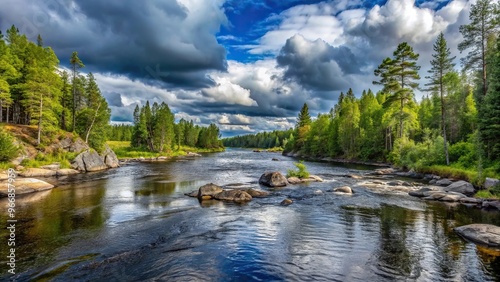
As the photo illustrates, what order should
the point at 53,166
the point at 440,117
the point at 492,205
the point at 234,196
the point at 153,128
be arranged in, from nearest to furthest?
the point at 492,205 < the point at 234,196 < the point at 53,166 < the point at 440,117 < the point at 153,128

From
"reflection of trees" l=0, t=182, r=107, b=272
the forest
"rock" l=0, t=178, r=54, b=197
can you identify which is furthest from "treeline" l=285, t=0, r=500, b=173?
"rock" l=0, t=178, r=54, b=197

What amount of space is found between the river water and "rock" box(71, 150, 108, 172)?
75.7 feet

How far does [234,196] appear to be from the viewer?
24.9 metres

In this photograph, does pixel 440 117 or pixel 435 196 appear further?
pixel 440 117

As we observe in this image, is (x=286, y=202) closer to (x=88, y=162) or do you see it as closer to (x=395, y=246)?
(x=395, y=246)

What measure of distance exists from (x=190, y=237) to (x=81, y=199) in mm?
15100

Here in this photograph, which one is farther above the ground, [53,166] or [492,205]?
[53,166]

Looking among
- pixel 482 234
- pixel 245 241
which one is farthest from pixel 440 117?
pixel 245 241

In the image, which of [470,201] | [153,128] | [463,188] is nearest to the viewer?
[470,201]

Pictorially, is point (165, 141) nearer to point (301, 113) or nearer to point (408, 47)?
point (301, 113)

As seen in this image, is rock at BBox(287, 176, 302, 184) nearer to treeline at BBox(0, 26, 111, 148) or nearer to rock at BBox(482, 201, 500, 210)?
rock at BBox(482, 201, 500, 210)

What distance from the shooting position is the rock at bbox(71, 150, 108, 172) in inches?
1820

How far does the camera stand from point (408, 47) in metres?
50.3

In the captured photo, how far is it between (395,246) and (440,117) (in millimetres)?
62980
